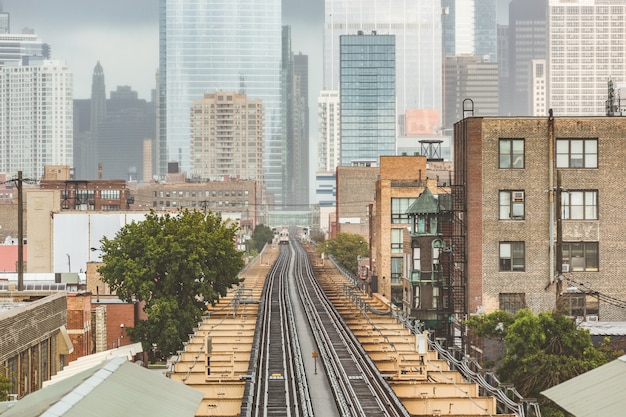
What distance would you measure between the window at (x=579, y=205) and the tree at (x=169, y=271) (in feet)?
76.7

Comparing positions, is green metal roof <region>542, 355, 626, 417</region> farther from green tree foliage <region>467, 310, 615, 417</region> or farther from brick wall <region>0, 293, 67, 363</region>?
brick wall <region>0, 293, 67, 363</region>

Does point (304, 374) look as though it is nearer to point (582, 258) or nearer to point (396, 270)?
point (582, 258)

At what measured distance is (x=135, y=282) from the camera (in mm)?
71500

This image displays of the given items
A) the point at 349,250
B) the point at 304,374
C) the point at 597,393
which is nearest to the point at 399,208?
the point at 349,250

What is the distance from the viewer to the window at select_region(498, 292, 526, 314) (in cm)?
6244

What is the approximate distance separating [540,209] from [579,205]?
2.33m

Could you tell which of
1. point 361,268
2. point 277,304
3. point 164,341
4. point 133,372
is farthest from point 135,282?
point 361,268

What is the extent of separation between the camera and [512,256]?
63062 millimetres

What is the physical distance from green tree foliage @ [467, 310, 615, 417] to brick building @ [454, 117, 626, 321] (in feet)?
42.6

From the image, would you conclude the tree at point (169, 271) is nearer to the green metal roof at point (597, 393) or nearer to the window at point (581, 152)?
the window at point (581, 152)

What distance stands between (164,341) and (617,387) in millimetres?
47108

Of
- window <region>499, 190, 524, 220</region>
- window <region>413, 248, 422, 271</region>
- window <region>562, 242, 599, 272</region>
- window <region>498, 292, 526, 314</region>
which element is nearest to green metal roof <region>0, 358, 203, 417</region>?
window <region>498, 292, 526, 314</region>

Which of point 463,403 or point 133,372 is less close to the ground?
point 133,372

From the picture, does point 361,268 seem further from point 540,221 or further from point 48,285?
point 540,221
